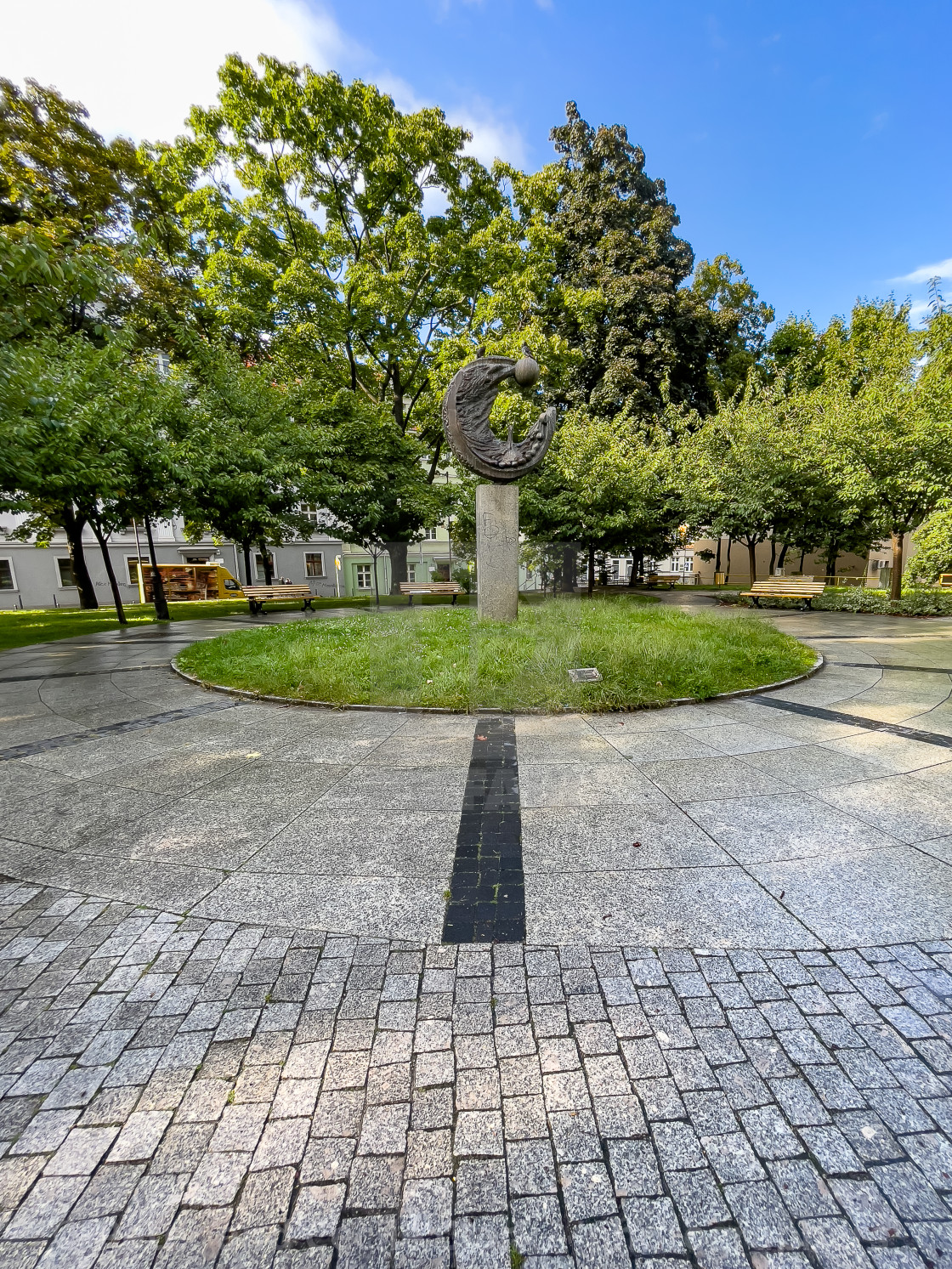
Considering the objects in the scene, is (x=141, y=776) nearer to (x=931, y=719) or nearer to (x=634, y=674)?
(x=634, y=674)

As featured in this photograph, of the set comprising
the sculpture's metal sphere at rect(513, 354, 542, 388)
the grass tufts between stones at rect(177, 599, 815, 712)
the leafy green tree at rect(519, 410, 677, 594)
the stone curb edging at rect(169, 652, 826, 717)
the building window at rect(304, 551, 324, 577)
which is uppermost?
the sculpture's metal sphere at rect(513, 354, 542, 388)

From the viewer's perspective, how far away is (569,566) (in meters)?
13.2

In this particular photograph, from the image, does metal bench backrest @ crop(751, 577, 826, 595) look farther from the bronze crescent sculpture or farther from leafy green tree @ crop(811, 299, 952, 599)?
the bronze crescent sculpture

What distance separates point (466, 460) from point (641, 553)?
49.9 ft

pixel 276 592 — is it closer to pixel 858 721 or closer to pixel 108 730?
pixel 108 730

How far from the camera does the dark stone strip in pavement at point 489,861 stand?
274 cm

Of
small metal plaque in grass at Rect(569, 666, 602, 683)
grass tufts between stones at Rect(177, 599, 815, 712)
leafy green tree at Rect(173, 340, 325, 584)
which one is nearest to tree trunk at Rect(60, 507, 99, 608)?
leafy green tree at Rect(173, 340, 325, 584)

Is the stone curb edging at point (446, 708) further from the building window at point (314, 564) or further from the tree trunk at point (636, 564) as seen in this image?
the building window at point (314, 564)

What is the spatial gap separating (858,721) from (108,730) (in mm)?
8196

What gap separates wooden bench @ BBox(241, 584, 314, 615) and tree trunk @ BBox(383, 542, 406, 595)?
3.06 metres

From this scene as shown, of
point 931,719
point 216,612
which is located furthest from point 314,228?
point 931,719

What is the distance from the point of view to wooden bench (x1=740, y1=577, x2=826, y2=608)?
57.1ft

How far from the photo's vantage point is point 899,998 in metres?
2.27

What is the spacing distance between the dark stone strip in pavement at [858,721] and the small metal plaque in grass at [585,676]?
1.94 m
